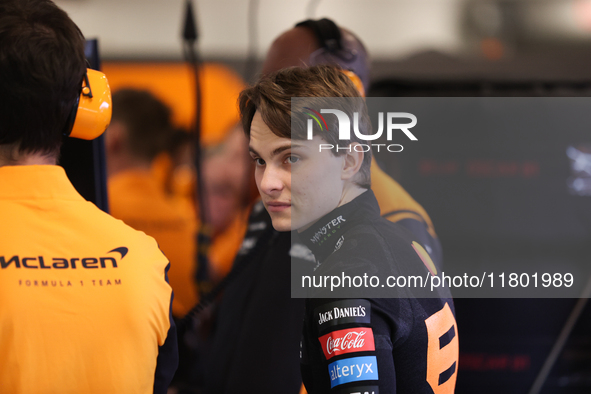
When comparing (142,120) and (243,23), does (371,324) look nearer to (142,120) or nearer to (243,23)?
(142,120)

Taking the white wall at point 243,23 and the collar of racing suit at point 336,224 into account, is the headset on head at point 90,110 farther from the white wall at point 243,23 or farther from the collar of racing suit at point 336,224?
the white wall at point 243,23

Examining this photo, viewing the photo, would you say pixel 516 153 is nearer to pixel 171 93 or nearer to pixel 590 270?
pixel 590 270

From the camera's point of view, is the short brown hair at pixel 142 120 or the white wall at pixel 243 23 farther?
the white wall at pixel 243 23

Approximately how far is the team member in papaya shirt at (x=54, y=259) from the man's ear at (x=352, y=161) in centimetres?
34

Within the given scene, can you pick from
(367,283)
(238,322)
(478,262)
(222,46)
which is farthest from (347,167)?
(222,46)

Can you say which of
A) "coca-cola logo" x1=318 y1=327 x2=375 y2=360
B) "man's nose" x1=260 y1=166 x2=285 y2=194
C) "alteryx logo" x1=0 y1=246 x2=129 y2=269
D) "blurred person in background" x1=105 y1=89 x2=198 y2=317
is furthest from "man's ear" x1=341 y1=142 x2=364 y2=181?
"blurred person in background" x1=105 y1=89 x2=198 y2=317

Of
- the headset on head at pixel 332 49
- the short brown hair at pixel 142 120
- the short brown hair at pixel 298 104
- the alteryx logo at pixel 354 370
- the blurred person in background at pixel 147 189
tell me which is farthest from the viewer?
the short brown hair at pixel 142 120

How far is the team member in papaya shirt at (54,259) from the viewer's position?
2.46 ft

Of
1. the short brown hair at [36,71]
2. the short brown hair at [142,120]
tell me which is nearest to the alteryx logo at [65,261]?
the short brown hair at [36,71]

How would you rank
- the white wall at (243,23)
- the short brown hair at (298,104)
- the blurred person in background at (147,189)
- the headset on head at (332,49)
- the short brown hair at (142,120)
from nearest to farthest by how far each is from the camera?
the short brown hair at (298,104) < the headset on head at (332,49) < the blurred person in background at (147,189) < the short brown hair at (142,120) < the white wall at (243,23)

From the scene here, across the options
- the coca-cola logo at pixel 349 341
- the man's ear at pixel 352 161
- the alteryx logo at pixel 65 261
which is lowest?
the coca-cola logo at pixel 349 341

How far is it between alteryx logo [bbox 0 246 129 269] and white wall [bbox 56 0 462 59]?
2620 mm

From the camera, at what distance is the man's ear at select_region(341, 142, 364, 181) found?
0.88 m

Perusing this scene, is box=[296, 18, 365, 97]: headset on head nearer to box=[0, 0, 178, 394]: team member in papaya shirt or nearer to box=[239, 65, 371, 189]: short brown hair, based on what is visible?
box=[239, 65, 371, 189]: short brown hair
